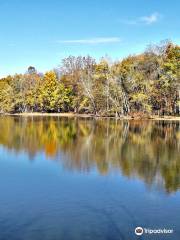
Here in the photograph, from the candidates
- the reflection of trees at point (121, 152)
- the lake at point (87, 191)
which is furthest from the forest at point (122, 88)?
the lake at point (87, 191)

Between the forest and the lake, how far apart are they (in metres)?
44.5

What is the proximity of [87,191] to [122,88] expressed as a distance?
62951mm

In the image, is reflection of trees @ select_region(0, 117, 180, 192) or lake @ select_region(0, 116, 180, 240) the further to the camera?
reflection of trees @ select_region(0, 117, 180, 192)

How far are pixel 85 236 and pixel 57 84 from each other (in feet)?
296

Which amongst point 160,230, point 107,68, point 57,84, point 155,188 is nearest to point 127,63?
point 107,68

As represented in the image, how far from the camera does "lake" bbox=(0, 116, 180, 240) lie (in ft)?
44.0

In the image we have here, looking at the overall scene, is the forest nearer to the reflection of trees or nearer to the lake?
the reflection of trees

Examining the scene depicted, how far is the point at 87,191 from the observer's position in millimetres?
18672

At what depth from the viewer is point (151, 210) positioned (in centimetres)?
1571

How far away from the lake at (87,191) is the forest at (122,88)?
4451 cm
